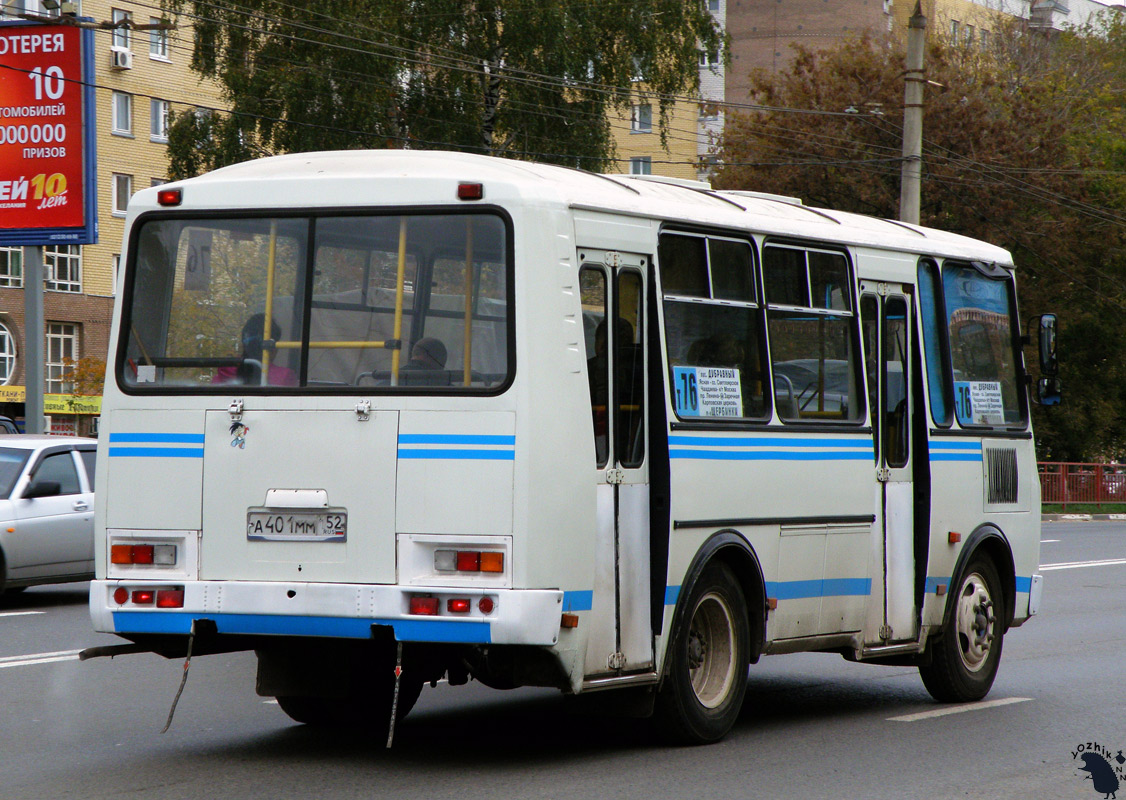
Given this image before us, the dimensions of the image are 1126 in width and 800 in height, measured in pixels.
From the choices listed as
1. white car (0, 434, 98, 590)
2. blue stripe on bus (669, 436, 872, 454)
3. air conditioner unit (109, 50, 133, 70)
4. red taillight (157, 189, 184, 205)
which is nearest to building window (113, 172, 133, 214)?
air conditioner unit (109, 50, 133, 70)

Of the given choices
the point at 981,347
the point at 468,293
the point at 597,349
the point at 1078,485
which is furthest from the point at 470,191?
the point at 1078,485

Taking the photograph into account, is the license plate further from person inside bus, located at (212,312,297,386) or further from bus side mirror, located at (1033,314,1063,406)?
bus side mirror, located at (1033,314,1063,406)

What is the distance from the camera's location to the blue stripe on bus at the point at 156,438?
7727mm

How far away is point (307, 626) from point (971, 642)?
5040mm

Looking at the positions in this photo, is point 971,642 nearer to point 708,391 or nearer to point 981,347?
point 981,347

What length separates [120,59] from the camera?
59219 mm

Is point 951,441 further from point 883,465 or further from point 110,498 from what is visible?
point 110,498

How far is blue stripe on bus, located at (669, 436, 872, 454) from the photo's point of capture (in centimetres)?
830

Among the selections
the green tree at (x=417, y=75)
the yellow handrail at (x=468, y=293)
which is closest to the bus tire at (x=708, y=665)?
the yellow handrail at (x=468, y=293)

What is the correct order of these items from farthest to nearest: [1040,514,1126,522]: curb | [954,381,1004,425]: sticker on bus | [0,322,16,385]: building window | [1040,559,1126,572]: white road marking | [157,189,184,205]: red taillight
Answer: [0,322,16,385]: building window → [1040,514,1126,522]: curb → [1040,559,1126,572]: white road marking → [954,381,1004,425]: sticker on bus → [157,189,184,205]: red taillight

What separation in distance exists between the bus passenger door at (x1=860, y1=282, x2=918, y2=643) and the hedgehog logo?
1524mm

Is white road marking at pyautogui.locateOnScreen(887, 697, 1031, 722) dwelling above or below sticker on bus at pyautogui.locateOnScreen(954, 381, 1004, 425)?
below

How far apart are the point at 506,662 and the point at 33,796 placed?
6.77 ft

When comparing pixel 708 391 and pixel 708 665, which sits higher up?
pixel 708 391
